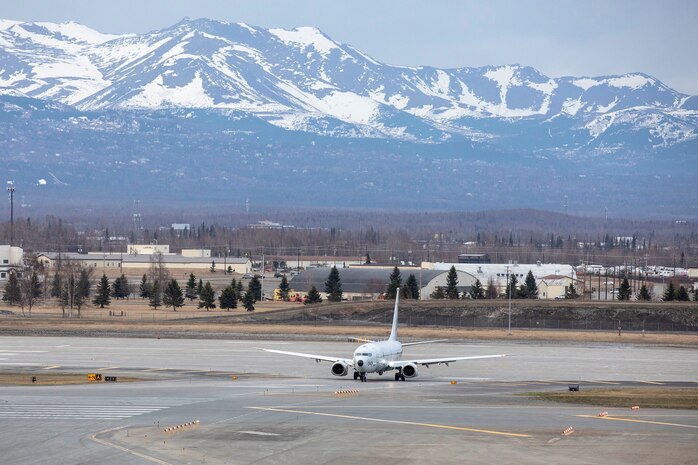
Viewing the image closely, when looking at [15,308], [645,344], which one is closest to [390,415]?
[645,344]

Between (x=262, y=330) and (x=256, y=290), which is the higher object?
(x=256, y=290)

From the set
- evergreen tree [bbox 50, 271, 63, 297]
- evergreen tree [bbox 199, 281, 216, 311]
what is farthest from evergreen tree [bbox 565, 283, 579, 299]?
evergreen tree [bbox 50, 271, 63, 297]

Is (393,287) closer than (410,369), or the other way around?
(410,369)

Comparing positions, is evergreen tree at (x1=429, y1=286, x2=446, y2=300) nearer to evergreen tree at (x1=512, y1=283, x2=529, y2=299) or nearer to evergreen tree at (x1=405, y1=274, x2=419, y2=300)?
evergreen tree at (x1=405, y1=274, x2=419, y2=300)

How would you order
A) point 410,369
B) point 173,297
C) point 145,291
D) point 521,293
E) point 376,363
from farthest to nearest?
point 145,291 < point 521,293 < point 173,297 < point 410,369 < point 376,363

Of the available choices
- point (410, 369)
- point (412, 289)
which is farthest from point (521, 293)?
point (410, 369)

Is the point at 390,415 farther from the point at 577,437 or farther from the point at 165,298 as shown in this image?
the point at 165,298

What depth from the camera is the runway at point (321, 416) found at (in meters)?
46.1

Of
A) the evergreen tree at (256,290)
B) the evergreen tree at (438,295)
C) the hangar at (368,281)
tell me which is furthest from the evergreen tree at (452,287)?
the evergreen tree at (256,290)

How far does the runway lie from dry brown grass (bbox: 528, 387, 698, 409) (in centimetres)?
204

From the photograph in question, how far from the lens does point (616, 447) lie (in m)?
47.8

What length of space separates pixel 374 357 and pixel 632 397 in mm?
14829

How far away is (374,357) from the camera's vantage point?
71.8m

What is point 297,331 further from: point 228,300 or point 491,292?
point 491,292
